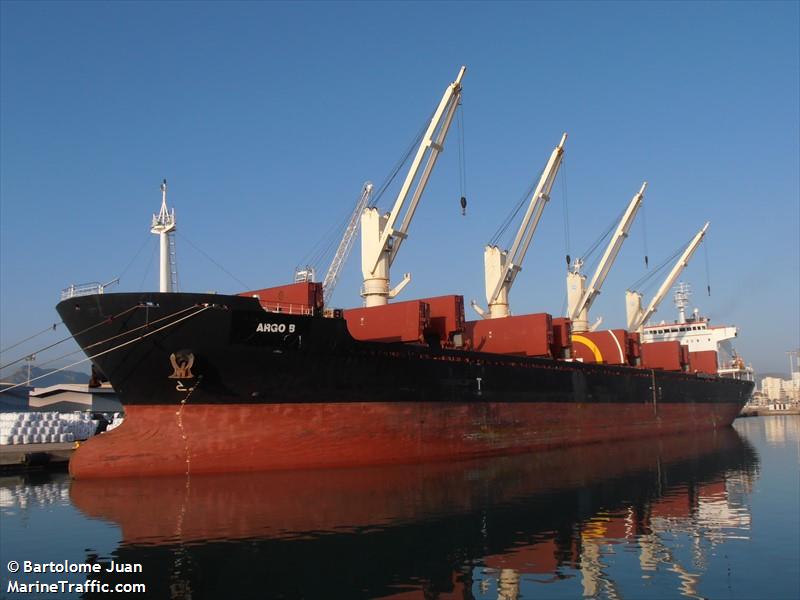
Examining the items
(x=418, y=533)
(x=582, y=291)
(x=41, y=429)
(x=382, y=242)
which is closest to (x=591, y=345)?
(x=582, y=291)

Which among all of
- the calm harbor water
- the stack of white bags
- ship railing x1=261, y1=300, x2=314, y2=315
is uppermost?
ship railing x1=261, y1=300, x2=314, y2=315

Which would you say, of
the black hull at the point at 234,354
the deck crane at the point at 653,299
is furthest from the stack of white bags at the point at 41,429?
the deck crane at the point at 653,299

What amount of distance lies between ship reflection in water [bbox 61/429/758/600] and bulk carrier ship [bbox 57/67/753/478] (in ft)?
3.37

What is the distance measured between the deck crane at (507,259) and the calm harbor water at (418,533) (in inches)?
672

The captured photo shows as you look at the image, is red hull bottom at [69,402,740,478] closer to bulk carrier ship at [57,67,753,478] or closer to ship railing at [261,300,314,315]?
bulk carrier ship at [57,67,753,478]

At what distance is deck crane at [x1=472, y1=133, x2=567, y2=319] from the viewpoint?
37.4 meters

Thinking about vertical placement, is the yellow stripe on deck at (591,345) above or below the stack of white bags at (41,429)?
above

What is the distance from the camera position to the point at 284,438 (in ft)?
66.5

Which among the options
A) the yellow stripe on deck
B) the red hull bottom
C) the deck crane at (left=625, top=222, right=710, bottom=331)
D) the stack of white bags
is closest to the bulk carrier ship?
the red hull bottom

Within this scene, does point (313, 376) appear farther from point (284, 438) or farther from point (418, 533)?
point (418, 533)

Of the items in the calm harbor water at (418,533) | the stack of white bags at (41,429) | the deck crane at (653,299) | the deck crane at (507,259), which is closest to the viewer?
the calm harbor water at (418,533)

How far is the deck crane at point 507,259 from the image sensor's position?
1474 inches

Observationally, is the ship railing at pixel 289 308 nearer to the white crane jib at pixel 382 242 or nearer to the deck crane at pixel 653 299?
the white crane jib at pixel 382 242

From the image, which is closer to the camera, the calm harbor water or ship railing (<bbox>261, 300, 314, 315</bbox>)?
Answer: the calm harbor water
